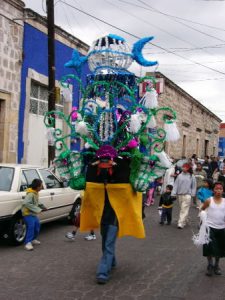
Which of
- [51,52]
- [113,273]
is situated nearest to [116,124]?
[113,273]

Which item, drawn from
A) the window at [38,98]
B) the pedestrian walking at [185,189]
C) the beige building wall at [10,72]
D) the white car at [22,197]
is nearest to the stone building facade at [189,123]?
the window at [38,98]

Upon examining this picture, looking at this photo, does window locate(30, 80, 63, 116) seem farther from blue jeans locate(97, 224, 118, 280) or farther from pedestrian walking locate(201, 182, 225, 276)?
blue jeans locate(97, 224, 118, 280)

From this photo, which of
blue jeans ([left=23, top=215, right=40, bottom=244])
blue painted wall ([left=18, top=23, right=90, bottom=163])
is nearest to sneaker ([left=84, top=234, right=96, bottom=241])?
blue jeans ([left=23, top=215, right=40, bottom=244])

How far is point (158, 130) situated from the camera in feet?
21.3

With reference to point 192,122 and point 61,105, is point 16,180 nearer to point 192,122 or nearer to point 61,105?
point 61,105

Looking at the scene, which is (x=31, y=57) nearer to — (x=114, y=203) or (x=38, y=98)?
(x=38, y=98)

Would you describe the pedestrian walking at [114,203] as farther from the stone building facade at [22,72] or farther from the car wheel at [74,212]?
the stone building facade at [22,72]

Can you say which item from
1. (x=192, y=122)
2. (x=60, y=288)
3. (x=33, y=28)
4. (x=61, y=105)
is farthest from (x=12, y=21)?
(x=192, y=122)

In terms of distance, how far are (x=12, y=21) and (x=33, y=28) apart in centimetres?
114

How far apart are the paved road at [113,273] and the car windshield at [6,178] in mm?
1050

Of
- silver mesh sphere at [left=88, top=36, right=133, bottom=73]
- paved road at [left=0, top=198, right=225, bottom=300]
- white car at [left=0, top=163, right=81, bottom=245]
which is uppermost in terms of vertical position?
silver mesh sphere at [left=88, top=36, right=133, bottom=73]

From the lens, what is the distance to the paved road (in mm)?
5695

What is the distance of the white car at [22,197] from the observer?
8141 millimetres

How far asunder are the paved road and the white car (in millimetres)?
399
